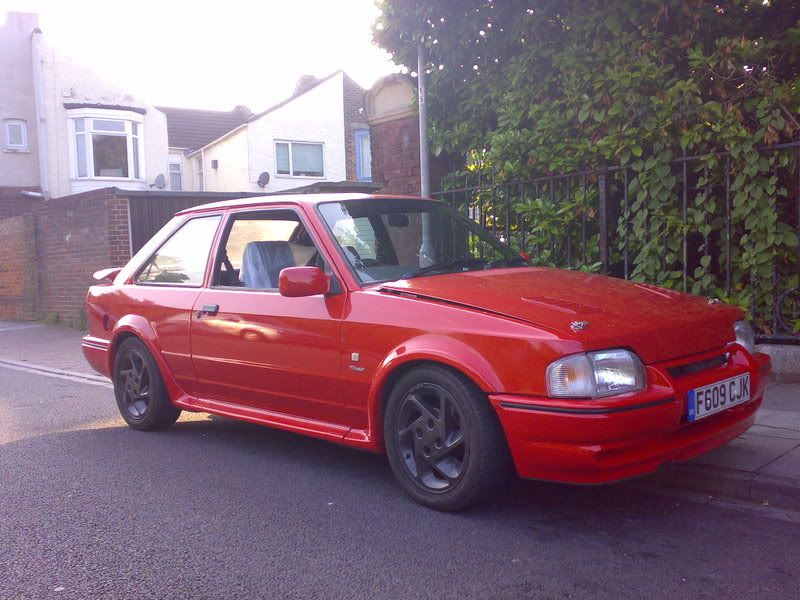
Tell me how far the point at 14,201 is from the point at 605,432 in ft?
90.5

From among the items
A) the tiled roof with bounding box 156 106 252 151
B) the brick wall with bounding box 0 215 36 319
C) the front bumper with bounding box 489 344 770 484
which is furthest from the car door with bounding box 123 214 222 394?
the tiled roof with bounding box 156 106 252 151

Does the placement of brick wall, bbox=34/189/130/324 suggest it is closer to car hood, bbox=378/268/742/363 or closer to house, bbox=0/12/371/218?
house, bbox=0/12/371/218

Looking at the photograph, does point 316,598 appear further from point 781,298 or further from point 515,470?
point 781,298

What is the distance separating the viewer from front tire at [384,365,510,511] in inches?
156

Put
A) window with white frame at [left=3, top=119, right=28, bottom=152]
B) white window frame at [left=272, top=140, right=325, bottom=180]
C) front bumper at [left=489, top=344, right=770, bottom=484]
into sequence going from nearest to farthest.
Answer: front bumper at [left=489, top=344, right=770, bottom=484]
window with white frame at [left=3, top=119, right=28, bottom=152]
white window frame at [left=272, top=140, right=325, bottom=180]

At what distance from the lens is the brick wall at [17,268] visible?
712 inches

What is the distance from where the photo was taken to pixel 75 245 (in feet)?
52.9

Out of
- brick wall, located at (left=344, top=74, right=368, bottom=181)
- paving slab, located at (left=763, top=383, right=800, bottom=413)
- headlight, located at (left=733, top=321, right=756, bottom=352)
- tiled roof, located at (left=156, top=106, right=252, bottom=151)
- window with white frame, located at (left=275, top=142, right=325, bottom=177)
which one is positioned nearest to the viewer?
headlight, located at (left=733, top=321, right=756, bottom=352)

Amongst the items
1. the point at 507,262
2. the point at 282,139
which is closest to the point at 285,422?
the point at 507,262

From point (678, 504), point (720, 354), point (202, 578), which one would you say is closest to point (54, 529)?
point (202, 578)

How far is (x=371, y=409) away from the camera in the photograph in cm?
445

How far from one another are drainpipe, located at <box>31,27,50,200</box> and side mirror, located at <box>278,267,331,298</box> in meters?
25.3

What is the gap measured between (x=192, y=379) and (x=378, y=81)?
18.4 feet

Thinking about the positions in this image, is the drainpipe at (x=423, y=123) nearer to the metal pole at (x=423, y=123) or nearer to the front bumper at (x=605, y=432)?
the metal pole at (x=423, y=123)
